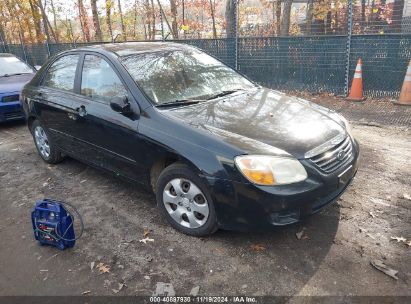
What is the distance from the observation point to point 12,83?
25.0ft

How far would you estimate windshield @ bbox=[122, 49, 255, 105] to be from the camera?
11.8 feet

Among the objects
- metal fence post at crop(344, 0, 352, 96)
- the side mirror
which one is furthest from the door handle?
metal fence post at crop(344, 0, 352, 96)

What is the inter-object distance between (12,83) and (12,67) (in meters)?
1.07

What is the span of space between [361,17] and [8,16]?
59.5 feet

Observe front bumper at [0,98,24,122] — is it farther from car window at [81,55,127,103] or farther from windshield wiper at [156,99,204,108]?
windshield wiper at [156,99,204,108]

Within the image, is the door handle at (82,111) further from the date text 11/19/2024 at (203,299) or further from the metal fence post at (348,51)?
the metal fence post at (348,51)

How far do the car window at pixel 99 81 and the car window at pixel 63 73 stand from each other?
0.27m

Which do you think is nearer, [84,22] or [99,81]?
[99,81]

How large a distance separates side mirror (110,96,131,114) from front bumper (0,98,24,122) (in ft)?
16.1

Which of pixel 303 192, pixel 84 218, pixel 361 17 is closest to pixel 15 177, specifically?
pixel 84 218

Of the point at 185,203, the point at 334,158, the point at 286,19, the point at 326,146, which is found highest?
the point at 286,19

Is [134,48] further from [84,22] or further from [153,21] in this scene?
[84,22]

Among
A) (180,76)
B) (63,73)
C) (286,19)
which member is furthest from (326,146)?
(286,19)

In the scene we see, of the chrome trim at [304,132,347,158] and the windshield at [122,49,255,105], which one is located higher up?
the windshield at [122,49,255,105]
